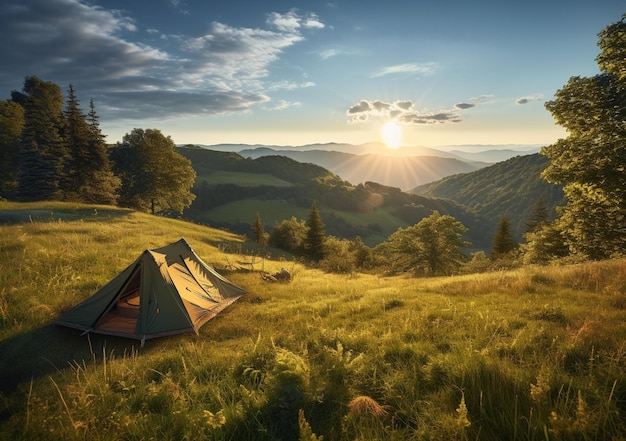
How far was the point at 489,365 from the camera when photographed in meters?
4.50

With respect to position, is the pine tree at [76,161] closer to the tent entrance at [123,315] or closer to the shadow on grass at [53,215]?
the shadow on grass at [53,215]

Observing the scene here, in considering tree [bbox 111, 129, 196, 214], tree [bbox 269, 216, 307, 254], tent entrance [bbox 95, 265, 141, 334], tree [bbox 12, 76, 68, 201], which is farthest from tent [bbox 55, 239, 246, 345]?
tree [bbox 12, 76, 68, 201]

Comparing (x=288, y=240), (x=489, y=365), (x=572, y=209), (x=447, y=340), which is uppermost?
(x=572, y=209)

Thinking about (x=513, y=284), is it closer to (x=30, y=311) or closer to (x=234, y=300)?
(x=234, y=300)

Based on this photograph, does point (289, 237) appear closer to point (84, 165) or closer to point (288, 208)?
point (84, 165)

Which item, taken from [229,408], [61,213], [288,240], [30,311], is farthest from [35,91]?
[229,408]

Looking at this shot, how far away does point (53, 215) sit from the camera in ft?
96.5

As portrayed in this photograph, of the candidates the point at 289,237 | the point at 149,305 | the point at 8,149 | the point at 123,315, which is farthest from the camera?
the point at 289,237

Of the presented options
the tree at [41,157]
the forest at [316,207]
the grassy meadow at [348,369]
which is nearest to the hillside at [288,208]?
the forest at [316,207]

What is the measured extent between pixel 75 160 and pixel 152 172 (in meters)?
9.96

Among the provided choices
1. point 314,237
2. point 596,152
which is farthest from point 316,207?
point 596,152

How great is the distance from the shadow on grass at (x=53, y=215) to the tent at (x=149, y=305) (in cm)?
1741

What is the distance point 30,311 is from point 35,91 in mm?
59719

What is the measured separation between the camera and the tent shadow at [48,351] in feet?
26.8
